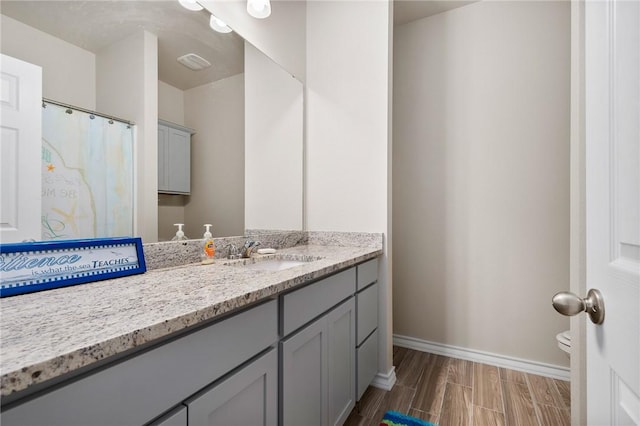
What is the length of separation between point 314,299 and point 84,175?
2.97 feet

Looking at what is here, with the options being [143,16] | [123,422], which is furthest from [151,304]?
[143,16]

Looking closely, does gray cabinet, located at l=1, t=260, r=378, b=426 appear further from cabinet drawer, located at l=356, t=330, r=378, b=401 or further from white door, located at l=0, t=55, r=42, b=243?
white door, located at l=0, t=55, r=42, b=243

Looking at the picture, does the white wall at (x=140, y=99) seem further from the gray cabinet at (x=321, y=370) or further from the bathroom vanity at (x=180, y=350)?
the gray cabinet at (x=321, y=370)

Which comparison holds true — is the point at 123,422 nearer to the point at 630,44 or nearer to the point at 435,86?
the point at 630,44

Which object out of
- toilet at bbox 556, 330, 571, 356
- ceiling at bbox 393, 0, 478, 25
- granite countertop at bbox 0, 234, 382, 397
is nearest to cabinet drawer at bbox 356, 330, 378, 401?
granite countertop at bbox 0, 234, 382, 397

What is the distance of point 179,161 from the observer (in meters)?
1.33

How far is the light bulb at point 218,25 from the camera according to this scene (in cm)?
150

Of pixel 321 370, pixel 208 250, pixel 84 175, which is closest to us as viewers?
pixel 84 175

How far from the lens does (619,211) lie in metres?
0.48

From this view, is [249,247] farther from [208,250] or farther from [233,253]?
[208,250]

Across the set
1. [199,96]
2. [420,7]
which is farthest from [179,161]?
[420,7]

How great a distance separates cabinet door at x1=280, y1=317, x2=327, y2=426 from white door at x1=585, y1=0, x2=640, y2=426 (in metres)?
0.78

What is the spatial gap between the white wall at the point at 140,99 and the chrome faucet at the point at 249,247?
494 millimetres

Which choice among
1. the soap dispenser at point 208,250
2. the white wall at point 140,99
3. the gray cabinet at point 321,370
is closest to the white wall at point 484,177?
the gray cabinet at point 321,370
